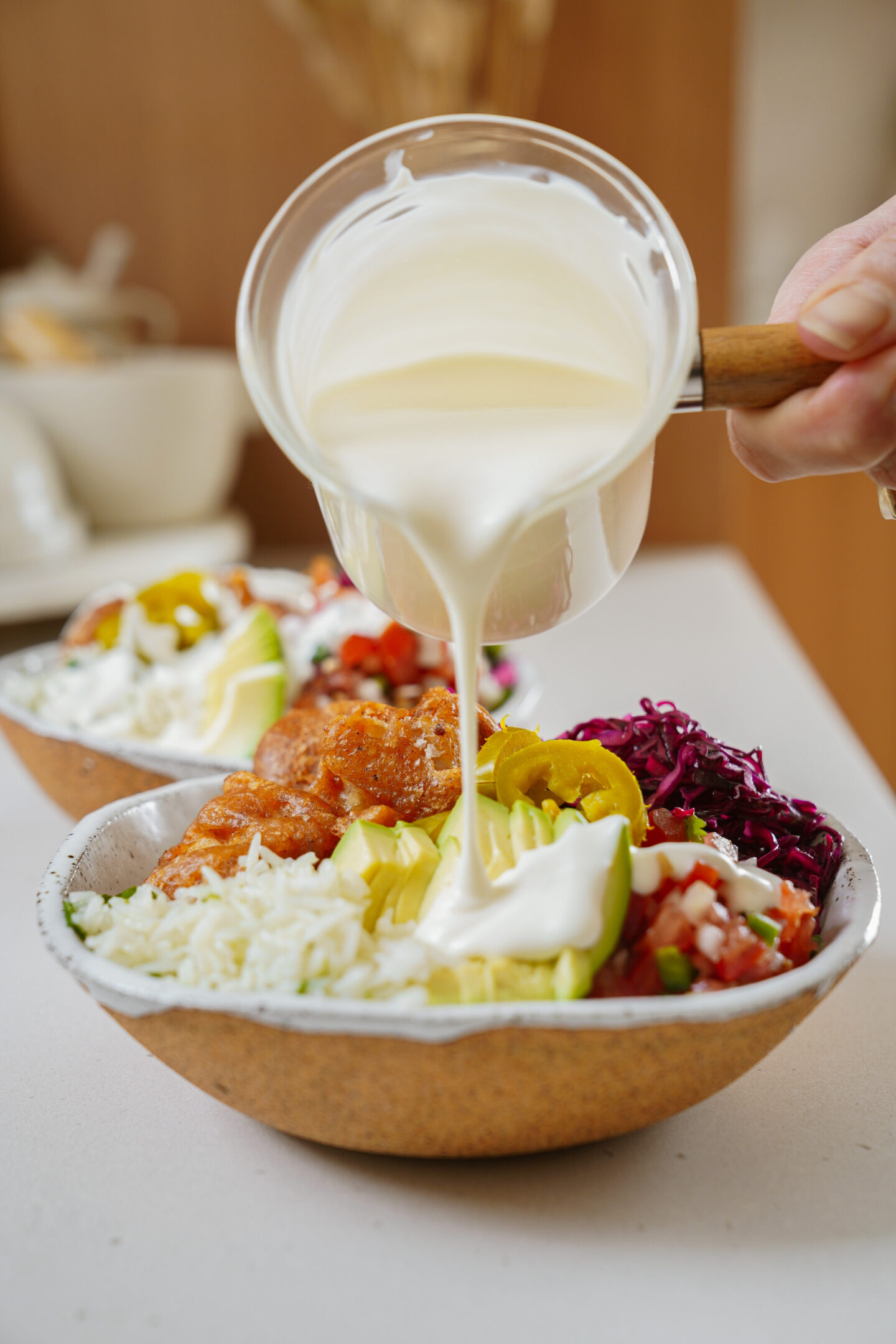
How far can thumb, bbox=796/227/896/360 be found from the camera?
2.33ft

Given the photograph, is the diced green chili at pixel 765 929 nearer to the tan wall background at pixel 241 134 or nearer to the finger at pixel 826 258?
the finger at pixel 826 258

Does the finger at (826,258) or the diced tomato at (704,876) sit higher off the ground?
the finger at (826,258)

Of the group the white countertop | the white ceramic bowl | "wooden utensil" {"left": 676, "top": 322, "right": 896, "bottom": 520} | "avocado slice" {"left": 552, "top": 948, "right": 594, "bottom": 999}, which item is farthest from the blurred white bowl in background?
"avocado slice" {"left": 552, "top": 948, "right": 594, "bottom": 999}

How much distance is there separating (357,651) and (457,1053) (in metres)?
0.81

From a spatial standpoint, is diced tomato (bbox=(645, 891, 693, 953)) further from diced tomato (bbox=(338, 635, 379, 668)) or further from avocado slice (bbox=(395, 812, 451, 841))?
diced tomato (bbox=(338, 635, 379, 668))

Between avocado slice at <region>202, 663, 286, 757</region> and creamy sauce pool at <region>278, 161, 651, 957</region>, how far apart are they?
1.44 ft

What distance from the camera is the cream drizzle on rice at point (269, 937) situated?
25.2 inches

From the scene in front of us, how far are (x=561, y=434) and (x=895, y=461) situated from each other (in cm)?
23

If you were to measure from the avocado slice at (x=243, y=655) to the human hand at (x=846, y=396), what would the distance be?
0.62 metres

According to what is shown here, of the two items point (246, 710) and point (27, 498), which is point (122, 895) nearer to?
point (246, 710)

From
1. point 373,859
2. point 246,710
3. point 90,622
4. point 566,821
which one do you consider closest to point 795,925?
point 566,821

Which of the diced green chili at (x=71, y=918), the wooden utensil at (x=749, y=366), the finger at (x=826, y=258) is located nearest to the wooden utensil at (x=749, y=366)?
the wooden utensil at (x=749, y=366)

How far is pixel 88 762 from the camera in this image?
1.14 m

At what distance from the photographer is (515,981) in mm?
640
